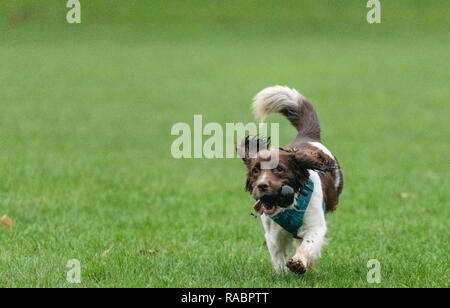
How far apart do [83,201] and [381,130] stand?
8.72 metres

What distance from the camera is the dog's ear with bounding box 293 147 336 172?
617 centimetres

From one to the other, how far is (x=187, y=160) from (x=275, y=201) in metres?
7.41

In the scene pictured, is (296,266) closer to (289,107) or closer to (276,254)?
(276,254)

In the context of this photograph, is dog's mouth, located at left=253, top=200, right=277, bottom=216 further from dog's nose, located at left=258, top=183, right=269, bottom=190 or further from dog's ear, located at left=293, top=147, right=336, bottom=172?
dog's ear, located at left=293, top=147, right=336, bottom=172

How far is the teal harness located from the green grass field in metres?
0.38

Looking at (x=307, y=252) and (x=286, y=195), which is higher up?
(x=286, y=195)

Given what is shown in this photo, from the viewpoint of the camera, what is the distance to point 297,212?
6.28m

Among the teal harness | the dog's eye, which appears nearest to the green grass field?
the teal harness

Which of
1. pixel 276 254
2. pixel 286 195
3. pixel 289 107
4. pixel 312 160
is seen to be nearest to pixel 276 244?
pixel 276 254

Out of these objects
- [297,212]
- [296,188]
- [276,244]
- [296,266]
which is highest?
[296,188]

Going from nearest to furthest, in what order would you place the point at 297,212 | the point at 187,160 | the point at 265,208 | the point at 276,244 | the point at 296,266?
the point at 296,266, the point at 265,208, the point at 297,212, the point at 276,244, the point at 187,160

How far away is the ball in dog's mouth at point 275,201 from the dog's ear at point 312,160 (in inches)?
7.9

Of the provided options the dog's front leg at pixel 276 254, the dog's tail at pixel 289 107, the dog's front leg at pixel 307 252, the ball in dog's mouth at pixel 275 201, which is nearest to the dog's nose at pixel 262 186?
the ball in dog's mouth at pixel 275 201
